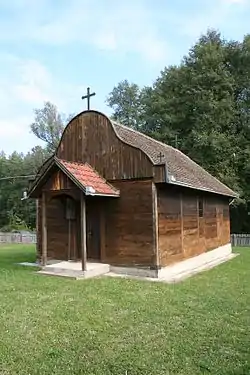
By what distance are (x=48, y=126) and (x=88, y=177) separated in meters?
35.1

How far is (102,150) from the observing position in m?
12.4

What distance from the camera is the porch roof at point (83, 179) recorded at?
1085 centimetres

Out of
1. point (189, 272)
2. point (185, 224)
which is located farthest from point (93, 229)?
point (189, 272)

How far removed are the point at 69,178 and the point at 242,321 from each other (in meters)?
6.18

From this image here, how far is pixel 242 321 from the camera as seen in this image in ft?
21.4

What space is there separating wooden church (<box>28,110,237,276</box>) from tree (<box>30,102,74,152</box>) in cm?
3216

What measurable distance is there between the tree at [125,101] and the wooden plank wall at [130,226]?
2637 cm

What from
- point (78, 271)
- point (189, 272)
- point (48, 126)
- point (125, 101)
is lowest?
point (189, 272)

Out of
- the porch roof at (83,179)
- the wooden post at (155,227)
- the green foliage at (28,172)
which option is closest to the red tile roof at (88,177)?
the porch roof at (83,179)

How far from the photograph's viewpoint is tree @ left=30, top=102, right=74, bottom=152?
148ft

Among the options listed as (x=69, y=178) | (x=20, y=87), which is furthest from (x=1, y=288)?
(x=20, y=87)

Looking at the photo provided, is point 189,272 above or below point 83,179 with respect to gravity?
below

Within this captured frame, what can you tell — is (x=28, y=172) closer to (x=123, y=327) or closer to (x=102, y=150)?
(x=102, y=150)

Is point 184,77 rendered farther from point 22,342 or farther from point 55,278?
point 22,342
